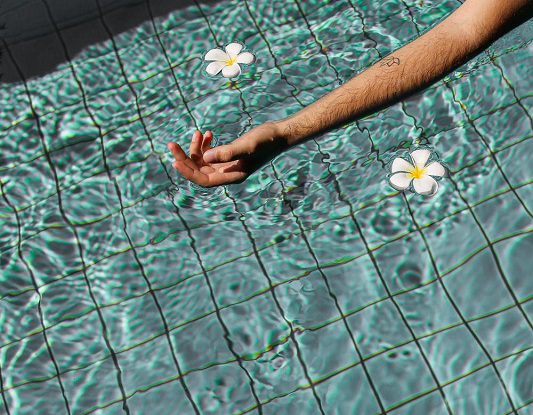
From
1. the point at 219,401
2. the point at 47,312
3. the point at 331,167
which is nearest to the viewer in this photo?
the point at 219,401

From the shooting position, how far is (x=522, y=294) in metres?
2.44

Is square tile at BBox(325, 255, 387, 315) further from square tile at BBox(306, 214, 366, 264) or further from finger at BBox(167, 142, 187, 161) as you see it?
finger at BBox(167, 142, 187, 161)

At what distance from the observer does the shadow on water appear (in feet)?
10.5

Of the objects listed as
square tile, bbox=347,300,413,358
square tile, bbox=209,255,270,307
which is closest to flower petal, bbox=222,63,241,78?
square tile, bbox=209,255,270,307

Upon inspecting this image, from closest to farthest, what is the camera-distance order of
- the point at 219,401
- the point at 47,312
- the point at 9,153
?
the point at 219,401
the point at 47,312
the point at 9,153

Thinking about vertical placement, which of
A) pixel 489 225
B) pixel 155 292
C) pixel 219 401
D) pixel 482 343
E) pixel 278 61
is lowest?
pixel 482 343

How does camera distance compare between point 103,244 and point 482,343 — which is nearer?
point 482,343

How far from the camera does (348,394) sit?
2.34 meters

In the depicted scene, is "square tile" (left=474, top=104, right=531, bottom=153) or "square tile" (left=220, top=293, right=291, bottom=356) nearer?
"square tile" (left=220, top=293, right=291, bottom=356)

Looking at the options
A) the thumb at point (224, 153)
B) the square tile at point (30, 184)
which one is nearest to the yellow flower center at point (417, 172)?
the thumb at point (224, 153)

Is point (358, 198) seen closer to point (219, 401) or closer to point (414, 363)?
point (414, 363)

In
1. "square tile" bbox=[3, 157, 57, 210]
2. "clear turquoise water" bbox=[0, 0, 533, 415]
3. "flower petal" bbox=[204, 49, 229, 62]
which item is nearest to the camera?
"clear turquoise water" bbox=[0, 0, 533, 415]

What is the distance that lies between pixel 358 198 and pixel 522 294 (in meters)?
0.67

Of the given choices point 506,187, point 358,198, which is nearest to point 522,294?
point 506,187
